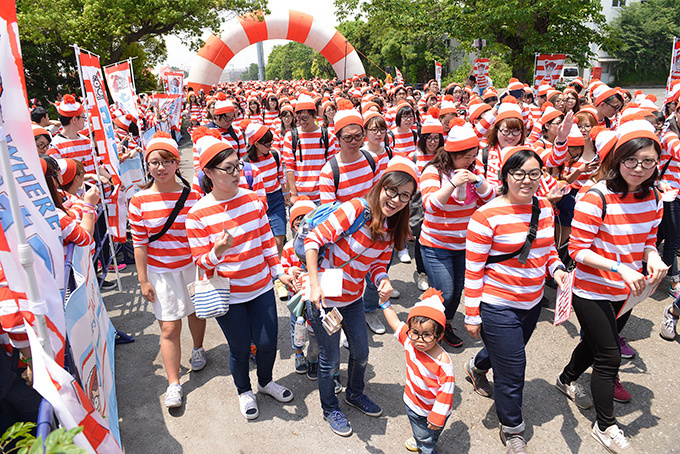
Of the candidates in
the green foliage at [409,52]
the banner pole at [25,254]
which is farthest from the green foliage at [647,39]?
the banner pole at [25,254]

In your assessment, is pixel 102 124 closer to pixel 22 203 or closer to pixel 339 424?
pixel 22 203

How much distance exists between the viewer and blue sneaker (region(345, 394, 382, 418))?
329 centimetres

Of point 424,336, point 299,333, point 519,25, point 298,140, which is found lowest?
point 299,333

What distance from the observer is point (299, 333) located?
365 centimetres

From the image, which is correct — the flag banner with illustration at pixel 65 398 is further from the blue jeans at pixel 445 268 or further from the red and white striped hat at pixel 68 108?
the red and white striped hat at pixel 68 108

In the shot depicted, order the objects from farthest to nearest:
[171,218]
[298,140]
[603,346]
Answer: [298,140]
[171,218]
[603,346]

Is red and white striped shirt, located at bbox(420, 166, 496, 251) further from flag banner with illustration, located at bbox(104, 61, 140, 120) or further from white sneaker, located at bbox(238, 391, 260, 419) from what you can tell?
flag banner with illustration, located at bbox(104, 61, 140, 120)

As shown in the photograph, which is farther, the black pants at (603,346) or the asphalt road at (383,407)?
the asphalt road at (383,407)

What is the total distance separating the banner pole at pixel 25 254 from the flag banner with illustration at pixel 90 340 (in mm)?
402

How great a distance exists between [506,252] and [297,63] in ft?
265

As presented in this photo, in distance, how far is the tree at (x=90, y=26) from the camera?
19.0 metres

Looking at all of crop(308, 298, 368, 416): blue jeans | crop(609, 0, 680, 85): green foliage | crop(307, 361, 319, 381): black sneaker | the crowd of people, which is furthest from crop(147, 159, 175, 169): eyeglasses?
crop(609, 0, 680, 85): green foliage

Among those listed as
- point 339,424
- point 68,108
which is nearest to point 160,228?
point 339,424

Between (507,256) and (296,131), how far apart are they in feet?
11.0
